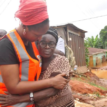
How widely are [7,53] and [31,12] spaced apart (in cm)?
36

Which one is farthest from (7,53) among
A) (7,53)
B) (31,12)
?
(31,12)

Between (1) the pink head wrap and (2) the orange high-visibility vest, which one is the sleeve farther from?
(1) the pink head wrap

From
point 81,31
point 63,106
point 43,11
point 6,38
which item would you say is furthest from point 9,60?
point 81,31

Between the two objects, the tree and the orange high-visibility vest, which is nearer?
the orange high-visibility vest

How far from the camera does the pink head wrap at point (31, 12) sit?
3.67 feet

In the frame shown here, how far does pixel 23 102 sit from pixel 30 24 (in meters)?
0.65

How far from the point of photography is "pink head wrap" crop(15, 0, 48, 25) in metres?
1.12

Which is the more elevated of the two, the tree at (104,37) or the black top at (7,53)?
the tree at (104,37)

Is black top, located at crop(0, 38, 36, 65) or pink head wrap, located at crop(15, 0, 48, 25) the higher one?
pink head wrap, located at crop(15, 0, 48, 25)

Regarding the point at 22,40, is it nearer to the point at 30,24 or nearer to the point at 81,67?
the point at 30,24

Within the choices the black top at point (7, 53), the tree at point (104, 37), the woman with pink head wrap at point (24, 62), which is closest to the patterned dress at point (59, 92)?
the woman with pink head wrap at point (24, 62)

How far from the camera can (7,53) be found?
1083 millimetres

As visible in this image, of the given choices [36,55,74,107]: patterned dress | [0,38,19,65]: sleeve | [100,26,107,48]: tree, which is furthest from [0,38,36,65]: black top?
[100,26,107,48]: tree

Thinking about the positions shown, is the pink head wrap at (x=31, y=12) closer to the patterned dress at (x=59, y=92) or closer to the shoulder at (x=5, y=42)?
the shoulder at (x=5, y=42)
